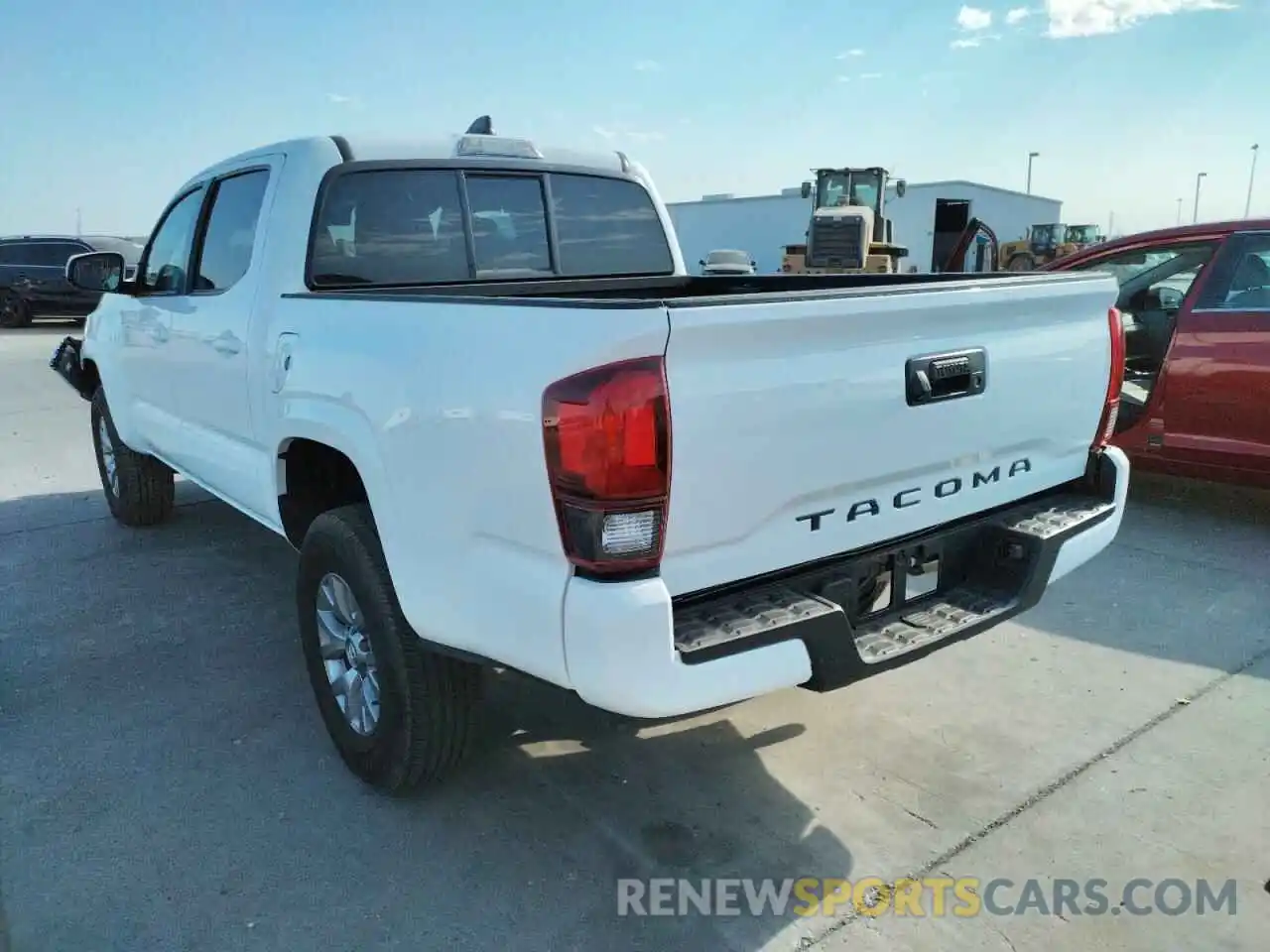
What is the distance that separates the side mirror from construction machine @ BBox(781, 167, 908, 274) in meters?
15.0

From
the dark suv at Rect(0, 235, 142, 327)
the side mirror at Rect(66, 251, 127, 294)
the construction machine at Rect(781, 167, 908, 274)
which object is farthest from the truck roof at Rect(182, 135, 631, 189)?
the dark suv at Rect(0, 235, 142, 327)

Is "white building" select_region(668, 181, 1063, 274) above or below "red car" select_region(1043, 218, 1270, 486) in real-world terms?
above

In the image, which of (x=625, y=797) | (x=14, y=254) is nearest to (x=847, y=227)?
(x=14, y=254)

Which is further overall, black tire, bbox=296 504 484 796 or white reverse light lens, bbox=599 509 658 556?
black tire, bbox=296 504 484 796

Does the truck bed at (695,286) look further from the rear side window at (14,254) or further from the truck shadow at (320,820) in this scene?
the rear side window at (14,254)

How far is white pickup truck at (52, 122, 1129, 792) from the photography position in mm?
2035

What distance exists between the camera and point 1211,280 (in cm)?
546

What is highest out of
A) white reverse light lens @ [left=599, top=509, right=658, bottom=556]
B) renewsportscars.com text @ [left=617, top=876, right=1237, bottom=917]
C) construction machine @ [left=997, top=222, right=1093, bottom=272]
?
construction machine @ [left=997, top=222, right=1093, bottom=272]

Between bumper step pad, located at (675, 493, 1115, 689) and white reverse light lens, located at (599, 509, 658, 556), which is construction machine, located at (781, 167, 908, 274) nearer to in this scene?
bumper step pad, located at (675, 493, 1115, 689)

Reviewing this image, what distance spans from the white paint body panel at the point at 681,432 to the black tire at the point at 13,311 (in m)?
19.7

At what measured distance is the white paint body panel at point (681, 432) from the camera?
2.04 m

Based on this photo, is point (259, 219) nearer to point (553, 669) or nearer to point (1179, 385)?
point (553, 669)

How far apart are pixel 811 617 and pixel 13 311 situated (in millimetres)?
21645

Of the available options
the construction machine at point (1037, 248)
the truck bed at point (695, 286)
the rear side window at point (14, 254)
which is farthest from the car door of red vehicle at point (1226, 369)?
the construction machine at point (1037, 248)
